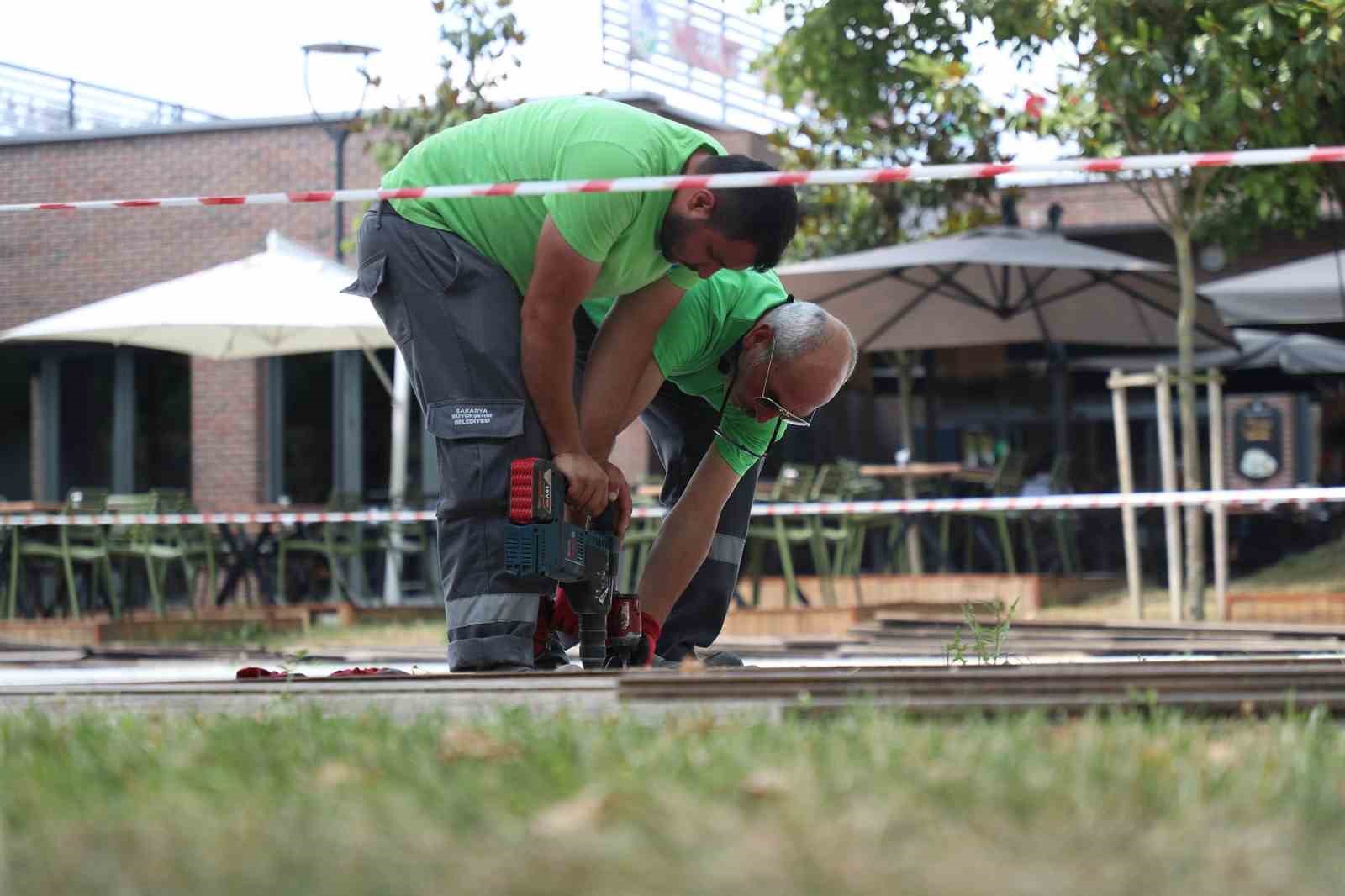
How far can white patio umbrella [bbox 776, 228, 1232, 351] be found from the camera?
1316cm

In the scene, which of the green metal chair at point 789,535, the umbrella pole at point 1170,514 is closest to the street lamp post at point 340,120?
the green metal chair at point 789,535

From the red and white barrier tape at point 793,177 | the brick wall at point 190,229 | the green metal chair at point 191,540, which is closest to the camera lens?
the red and white barrier tape at point 793,177

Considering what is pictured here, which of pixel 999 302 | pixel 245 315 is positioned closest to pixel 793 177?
pixel 245 315

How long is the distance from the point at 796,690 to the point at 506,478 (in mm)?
1528

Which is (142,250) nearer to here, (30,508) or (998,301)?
(30,508)

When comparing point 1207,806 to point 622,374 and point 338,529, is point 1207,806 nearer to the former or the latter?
point 622,374

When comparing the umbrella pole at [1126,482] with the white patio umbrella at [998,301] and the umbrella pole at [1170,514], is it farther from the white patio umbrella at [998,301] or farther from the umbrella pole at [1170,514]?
the white patio umbrella at [998,301]

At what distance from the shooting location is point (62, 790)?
238cm

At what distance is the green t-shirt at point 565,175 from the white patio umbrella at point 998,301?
832cm

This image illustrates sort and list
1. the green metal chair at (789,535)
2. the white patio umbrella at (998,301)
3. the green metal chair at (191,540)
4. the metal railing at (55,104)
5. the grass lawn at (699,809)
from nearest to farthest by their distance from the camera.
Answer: the grass lawn at (699,809), the green metal chair at (789,535), the green metal chair at (191,540), the white patio umbrella at (998,301), the metal railing at (55,104)

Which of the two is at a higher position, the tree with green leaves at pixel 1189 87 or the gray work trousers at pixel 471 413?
the tree with green leaves at pixel 1189 87

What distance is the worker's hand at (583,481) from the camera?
4547 mm

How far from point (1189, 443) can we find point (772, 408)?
6420 millimetres

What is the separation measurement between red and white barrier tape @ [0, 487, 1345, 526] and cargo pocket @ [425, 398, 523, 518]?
5052 millimetres
